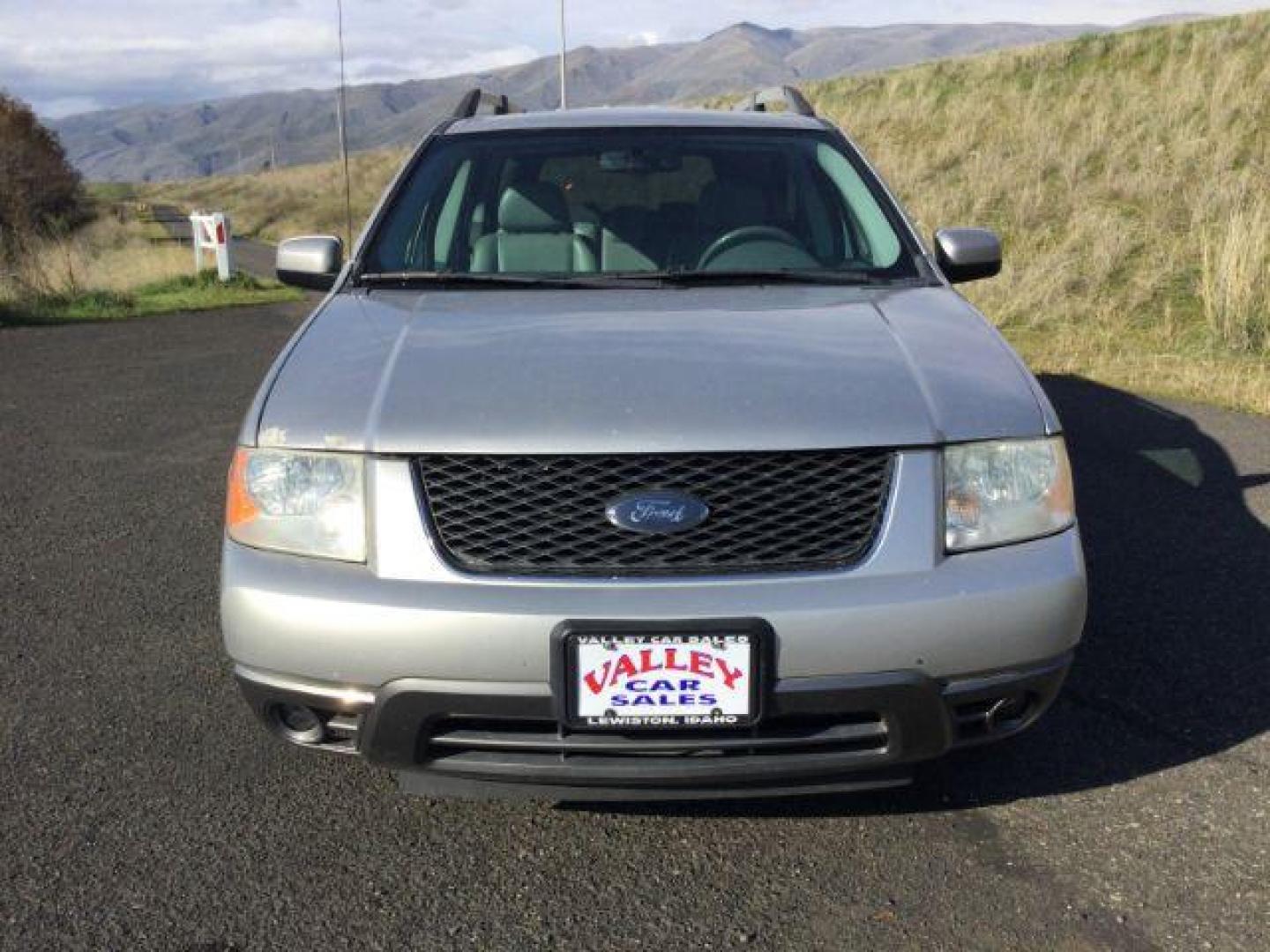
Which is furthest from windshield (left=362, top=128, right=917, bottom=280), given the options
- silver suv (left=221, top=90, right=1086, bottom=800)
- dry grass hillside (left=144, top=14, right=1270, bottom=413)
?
dry grass hillside (left=144, top=14, right=1270, bottom=413)

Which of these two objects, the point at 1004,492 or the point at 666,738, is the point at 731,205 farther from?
the point at 666,738

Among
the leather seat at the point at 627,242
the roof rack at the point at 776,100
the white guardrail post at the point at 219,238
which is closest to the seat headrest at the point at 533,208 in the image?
the leather seat at the point at 627,242

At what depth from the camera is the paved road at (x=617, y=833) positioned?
2416 millimetres

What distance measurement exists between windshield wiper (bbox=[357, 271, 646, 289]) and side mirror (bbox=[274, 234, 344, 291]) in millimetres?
357

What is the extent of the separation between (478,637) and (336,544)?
38 centimetres

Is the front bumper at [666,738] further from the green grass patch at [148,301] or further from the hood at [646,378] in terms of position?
the green grass patch at [148,301]

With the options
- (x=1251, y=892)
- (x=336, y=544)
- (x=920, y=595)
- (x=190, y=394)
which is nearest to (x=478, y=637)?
(x=336, y=544)

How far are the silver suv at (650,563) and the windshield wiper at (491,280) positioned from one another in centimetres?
62

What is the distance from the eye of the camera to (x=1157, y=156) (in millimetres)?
16391

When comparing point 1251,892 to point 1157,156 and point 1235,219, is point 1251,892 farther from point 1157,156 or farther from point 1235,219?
point 1157,156

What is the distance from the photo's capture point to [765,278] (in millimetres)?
3422

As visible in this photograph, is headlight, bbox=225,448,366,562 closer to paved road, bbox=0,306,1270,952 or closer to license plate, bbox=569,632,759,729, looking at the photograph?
license plate, bbox=569,632,759,729

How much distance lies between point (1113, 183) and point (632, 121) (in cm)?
1316

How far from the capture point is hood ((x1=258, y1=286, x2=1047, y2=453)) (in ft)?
7.92
